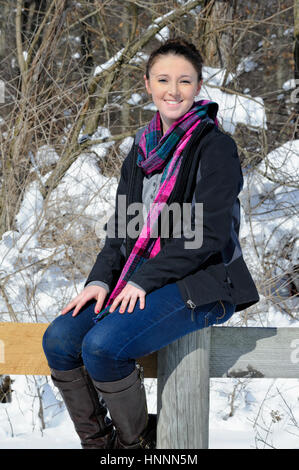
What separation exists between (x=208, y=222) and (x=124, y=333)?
0.45m

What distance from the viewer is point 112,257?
2195 millimetres

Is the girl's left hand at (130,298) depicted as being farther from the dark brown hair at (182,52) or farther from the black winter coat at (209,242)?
the dark brown hair at (182,52)

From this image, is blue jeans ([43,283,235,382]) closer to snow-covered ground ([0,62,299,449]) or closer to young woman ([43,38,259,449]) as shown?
Answer: young woman ([43,38,259,449])

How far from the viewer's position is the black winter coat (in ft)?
6.07

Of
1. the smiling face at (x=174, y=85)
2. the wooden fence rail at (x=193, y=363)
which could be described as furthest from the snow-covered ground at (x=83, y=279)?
the smiling face at (x=174, y=85)

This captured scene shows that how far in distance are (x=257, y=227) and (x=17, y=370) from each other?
3.73 m

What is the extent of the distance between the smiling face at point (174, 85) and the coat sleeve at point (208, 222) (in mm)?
210

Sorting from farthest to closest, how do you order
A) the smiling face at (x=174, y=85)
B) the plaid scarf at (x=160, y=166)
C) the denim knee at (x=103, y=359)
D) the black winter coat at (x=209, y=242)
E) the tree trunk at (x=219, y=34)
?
the tree trunk at (x=219, y=34) → the smiling face at (x=174, y=85) → the plaid scarf at (x=160, y=166) → the black winter coat at (x=209, y=242) → the denim knee at (x=103, y=359)

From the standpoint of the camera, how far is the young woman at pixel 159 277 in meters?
1.78

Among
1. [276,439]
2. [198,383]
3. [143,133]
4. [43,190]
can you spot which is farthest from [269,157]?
[198,383]

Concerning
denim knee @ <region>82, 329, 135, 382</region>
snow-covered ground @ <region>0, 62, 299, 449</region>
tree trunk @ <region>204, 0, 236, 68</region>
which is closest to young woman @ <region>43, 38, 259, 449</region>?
denim knee @ <region>82, 329, 135, 382</region>

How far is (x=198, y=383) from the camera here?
1888 millimetres

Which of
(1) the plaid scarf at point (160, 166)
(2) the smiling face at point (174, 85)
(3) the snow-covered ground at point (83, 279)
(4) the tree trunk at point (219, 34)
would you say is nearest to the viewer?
(1) the plaid scarf at point (160, 166)

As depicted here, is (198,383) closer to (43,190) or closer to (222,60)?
(43,190)
